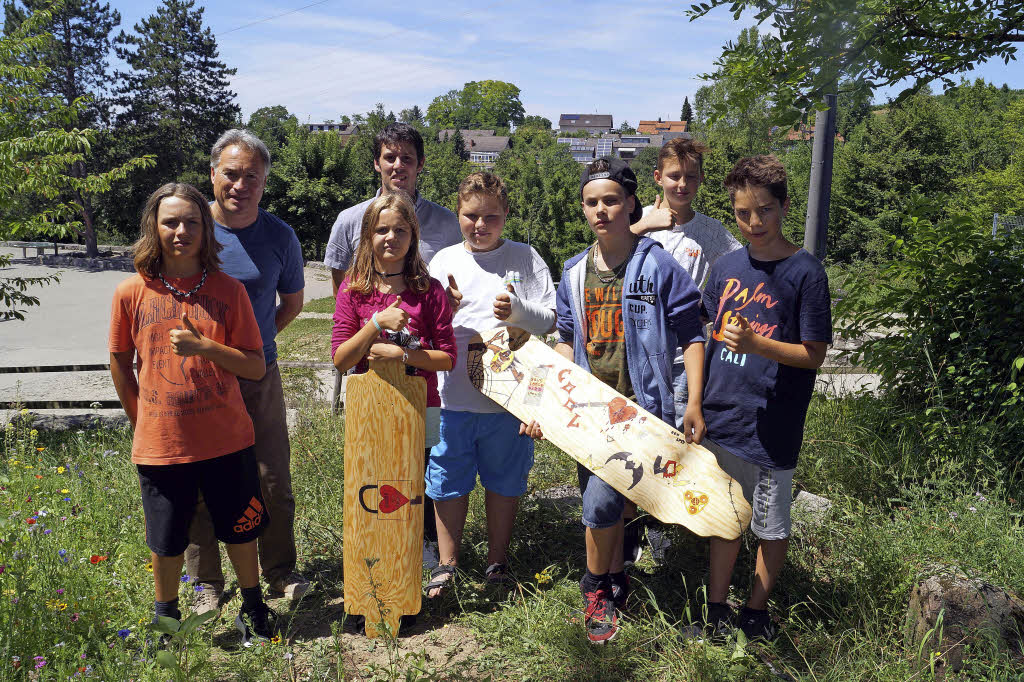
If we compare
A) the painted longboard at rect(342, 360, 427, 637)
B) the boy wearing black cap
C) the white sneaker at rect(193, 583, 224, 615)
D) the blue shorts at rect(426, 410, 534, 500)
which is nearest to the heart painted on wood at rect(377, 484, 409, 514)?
the painted longboard at rect(342, 360, 427, 637)

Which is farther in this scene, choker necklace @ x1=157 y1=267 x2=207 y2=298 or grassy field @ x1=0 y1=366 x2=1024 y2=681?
choker necklace @ x1=157 y1=267 x2=207 y2=298

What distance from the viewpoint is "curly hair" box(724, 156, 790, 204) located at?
264 centimetres

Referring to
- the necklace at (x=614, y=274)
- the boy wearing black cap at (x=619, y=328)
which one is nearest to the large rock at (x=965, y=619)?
the boy wearing black cap at (x=619, y=328)

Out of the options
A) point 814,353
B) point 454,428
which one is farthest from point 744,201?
point 454,428

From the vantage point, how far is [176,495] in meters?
2.66

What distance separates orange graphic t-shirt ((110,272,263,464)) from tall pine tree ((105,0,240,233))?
3726cm

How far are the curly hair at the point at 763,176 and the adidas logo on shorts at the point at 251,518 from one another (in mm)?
2201

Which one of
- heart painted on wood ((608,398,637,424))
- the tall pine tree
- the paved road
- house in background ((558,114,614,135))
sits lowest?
the paved road

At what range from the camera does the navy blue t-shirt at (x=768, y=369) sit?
8.35ft

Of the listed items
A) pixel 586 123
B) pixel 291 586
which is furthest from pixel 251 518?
pixel 586 123

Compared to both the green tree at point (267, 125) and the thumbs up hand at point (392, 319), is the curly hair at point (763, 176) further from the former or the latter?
the green tree at point (267, 125)

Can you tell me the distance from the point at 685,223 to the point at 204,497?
2.44 meters

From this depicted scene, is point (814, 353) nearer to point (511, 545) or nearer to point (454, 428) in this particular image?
point (454, 428)

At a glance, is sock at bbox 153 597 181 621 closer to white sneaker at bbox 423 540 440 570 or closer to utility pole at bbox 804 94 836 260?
white sneaker at bbox 423 540 440 570
